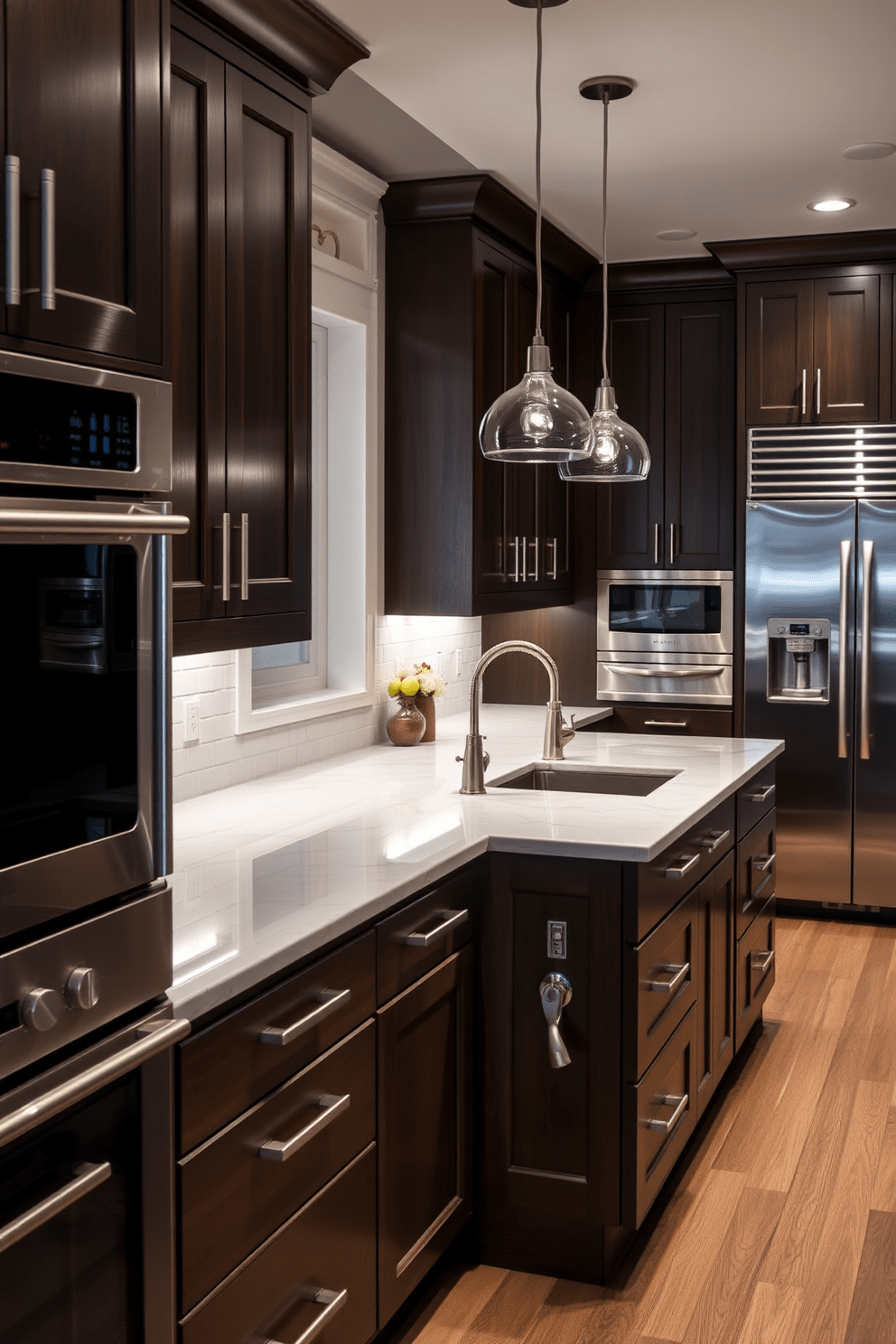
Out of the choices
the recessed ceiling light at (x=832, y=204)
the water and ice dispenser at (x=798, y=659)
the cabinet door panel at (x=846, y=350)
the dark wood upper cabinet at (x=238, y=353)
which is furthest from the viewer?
the water and ice dispenser at (x=798, y=659)

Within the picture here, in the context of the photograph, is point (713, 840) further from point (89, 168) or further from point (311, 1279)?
point (89, 168)

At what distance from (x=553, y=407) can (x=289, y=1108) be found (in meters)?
1.44

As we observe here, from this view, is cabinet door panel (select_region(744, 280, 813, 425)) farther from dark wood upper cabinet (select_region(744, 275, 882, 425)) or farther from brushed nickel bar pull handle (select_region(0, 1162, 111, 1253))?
brushed nickel bar pull handle (select_region(0, 1162, 111, 1253))

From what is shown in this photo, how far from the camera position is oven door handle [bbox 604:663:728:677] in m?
5.30

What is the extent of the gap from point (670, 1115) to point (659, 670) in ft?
8.76

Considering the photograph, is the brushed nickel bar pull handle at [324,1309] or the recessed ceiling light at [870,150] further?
the recessed ceiling light at [870,150]

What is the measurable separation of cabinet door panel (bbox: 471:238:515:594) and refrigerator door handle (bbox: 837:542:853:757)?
1427mm

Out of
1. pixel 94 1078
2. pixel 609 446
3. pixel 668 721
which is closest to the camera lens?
pixel 94 1078

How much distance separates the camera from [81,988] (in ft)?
4.49

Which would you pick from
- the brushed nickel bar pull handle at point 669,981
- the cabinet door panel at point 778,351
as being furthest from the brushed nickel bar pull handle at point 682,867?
the cabinet door panel at point 778,351

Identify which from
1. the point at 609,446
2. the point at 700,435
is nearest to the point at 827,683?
the point at 700,435

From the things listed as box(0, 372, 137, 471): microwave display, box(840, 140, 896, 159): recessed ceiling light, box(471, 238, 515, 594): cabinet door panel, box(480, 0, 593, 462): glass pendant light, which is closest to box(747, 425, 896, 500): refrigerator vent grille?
box(471, 238, 515, 594): cabinet door panel

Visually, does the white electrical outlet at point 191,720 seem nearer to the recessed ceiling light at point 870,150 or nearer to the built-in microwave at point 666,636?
the recessed ceiling light at point 870,150

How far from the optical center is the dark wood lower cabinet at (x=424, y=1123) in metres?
2.28
